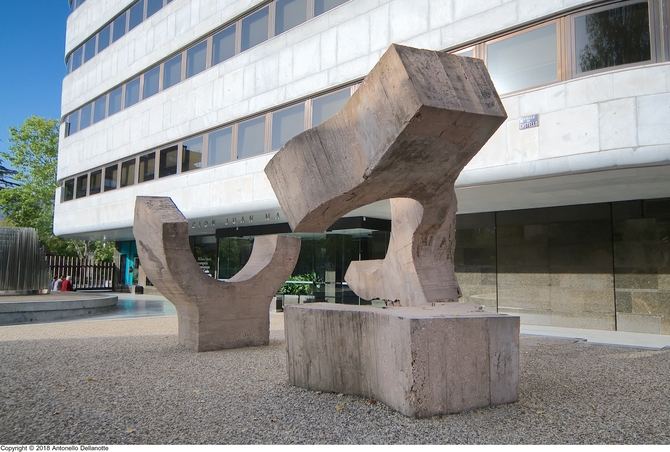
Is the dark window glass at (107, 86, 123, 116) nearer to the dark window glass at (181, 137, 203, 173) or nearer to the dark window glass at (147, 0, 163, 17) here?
the dark window glass at (147, 0, 163, 17)

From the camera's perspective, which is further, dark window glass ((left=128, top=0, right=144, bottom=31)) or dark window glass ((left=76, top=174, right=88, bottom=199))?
dark window glass ((left=76, top=174, right=88, bottom=199))

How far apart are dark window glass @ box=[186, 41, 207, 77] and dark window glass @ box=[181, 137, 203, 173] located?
8.91 feet

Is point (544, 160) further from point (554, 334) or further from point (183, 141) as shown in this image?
point (183, 141)

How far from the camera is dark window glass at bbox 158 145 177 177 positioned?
2030 centimetres

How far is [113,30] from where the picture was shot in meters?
25.8

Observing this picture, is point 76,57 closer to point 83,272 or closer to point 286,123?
point 83,272

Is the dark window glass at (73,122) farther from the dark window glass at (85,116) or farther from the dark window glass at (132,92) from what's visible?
the dark window glass at (132,92)

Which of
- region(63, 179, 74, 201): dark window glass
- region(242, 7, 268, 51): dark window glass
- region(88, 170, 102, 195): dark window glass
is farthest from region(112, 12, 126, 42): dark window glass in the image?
region(242, 7, 268, 51): dark window glass

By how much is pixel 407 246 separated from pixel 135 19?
74.8 feet

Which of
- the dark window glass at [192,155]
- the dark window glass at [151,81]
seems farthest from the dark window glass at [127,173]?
the dark window glass at [192,155]

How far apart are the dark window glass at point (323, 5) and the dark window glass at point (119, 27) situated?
13.6 metres

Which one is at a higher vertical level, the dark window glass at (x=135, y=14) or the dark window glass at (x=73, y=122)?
the dark window glass at (x=135, y=14)

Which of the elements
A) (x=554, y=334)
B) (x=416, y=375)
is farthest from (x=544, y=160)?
(x=416, y=375)

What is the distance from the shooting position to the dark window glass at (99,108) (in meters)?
25.8
